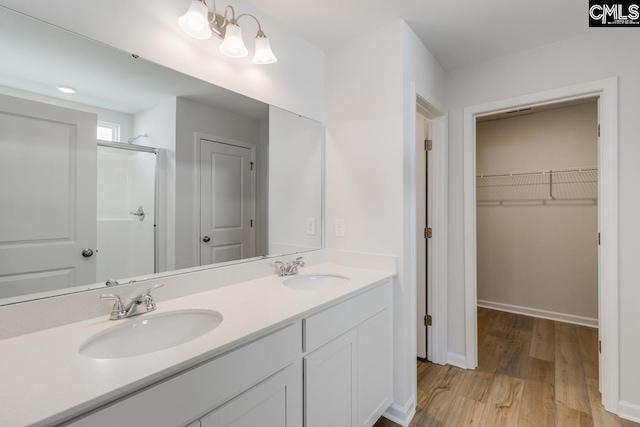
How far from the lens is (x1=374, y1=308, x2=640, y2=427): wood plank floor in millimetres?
1782

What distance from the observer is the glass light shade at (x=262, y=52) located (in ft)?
5.10

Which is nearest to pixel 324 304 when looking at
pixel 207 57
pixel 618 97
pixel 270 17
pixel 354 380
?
pixel 354 380

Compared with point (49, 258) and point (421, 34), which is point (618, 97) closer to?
point (421, 34)

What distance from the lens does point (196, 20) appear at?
127cm

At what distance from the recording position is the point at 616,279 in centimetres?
182

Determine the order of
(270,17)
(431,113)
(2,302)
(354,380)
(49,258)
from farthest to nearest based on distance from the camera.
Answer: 1. (431,113)
2. (270,17)
3. (354,380)
4. (49,258)
5. (2,302)

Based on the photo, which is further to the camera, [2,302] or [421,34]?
[421,34]

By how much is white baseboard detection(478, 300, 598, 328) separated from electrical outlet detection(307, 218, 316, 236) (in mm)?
2881

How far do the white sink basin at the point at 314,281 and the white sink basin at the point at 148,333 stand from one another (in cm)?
64

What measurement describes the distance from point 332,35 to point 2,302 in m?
2.10

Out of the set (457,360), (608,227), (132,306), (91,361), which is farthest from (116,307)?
(608,227)

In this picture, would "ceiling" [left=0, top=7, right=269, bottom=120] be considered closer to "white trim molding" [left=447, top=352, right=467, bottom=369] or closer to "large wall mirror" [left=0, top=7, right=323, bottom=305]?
"large wall mirror" [left=0, top=7, right=323, bottom=305]

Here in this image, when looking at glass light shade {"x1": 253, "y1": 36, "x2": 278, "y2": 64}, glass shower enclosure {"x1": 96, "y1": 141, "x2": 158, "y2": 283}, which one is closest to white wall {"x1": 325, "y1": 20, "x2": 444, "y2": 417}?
glass light shade {"x1": 253, "y1": 36, "x2": 278, "y2": 64}

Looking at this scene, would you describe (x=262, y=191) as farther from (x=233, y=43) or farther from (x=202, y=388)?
(x=202, y=388)
